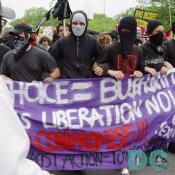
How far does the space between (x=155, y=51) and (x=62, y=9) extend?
11.5 ft

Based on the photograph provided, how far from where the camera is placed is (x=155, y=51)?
20.7ft

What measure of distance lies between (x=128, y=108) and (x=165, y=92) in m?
0.68

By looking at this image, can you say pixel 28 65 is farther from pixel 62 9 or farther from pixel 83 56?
pixel 62 9

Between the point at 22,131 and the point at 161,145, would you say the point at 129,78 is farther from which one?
the point at 22,131

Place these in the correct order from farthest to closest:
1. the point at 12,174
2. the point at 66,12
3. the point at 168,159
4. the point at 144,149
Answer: the point at 66,12 < the point at 168,159 < the point at 144,149 < the point at 12,174

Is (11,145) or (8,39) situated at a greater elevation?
(11,145)

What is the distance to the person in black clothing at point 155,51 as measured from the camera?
6.18 meters

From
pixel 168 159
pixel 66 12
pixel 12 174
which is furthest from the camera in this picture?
pixel 66 12

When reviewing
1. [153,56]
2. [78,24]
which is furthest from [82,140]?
[153,56]

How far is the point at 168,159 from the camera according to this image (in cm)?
644

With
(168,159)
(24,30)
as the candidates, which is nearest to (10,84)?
(24,30)

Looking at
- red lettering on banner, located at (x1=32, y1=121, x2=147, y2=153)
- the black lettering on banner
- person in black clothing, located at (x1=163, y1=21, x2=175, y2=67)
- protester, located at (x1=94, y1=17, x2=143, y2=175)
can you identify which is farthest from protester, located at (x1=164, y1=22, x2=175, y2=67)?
the black lettering on banner

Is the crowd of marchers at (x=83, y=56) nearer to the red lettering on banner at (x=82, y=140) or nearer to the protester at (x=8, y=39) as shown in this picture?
the red lettering on banner at (x=82, y=140)

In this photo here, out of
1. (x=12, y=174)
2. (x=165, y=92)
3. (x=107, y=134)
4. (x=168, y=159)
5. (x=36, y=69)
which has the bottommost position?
(x=168, y=159)
